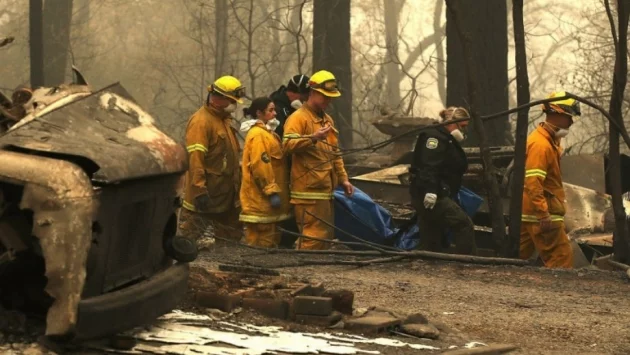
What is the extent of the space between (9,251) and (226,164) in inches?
272

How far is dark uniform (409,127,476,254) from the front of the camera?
11688 mm

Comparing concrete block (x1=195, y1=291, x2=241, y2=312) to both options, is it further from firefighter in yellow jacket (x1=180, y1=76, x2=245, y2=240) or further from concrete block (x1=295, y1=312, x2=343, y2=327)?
firefighter in yellow jacket (x1=180, y1=76, x2=245, y2=240)

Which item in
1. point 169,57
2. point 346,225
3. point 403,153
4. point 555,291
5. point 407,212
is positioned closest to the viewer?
point 555,291

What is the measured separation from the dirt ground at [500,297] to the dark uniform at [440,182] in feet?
2.60

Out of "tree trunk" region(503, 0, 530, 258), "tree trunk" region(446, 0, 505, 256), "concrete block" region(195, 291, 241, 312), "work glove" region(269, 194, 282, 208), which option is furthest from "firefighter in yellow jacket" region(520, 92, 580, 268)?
"concrete block" region(195, 291, 241, 312)

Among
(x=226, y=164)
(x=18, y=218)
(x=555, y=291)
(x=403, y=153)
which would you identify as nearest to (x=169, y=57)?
(x=403, y=153)

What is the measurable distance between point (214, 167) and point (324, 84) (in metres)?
1.44

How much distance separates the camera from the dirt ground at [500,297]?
7590 millimetres

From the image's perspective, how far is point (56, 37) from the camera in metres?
28.1

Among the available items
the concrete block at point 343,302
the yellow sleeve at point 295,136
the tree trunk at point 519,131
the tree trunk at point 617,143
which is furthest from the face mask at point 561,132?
the concrete block at point 343,302

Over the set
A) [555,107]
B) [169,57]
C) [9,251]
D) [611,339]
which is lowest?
[611,339]

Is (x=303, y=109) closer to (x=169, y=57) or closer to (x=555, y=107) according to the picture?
(x=555, y=107)

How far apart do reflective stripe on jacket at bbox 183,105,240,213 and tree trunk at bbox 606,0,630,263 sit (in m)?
3.71

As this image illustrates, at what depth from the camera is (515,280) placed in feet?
34.1
